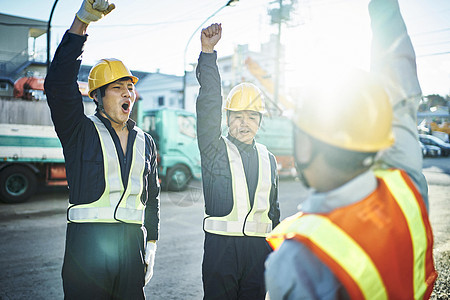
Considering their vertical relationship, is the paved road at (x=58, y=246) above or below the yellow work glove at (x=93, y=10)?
below

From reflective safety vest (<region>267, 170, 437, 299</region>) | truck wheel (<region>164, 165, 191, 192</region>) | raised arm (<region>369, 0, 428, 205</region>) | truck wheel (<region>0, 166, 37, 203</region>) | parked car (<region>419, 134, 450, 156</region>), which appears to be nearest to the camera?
A: reflective safety vest (<region>267, 170, 437, 299</region>)

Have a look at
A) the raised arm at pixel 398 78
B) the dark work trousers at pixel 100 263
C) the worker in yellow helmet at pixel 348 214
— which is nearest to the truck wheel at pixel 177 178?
the dark work trousers at pixel 100 263

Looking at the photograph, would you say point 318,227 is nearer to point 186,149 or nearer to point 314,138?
point 314,138

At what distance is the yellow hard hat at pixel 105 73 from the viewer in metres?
2.45

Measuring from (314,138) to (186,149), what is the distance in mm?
10746

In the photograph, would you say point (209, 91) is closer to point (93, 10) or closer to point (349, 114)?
point (93, 10)

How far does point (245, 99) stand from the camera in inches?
104

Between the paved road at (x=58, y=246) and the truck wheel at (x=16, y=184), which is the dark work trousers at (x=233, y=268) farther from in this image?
the truck wheel at (x=16, y=184)

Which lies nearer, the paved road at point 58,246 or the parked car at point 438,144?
the paved road at point 58,246

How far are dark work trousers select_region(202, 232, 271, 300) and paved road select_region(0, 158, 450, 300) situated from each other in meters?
1.87

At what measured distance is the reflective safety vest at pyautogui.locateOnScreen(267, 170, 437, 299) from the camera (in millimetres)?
959

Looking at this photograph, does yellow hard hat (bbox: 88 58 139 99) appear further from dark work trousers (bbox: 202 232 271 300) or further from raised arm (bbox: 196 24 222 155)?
dark work trousers (bbox: 202 232 271 300)

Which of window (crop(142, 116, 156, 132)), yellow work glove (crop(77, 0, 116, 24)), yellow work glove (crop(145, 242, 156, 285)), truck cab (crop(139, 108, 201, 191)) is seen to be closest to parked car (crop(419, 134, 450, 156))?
truck cab (crop(139, 108, 201, 191))

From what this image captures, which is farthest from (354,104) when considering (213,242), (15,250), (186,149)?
(186,149)
